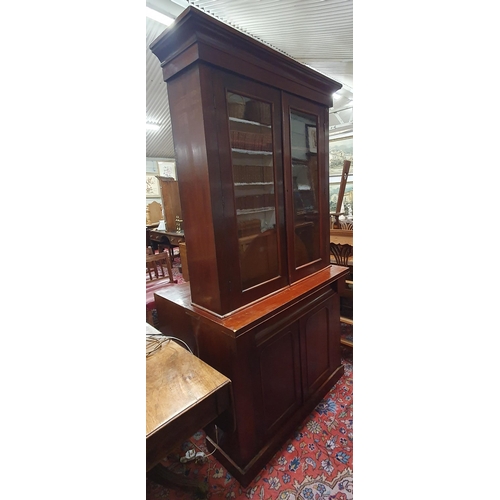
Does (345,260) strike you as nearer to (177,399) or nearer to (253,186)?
(253,186)

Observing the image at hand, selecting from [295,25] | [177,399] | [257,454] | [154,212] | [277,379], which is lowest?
[257,454]

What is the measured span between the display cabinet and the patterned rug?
78 millimetres

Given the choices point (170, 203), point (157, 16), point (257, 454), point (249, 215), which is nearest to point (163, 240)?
point (170, 203)

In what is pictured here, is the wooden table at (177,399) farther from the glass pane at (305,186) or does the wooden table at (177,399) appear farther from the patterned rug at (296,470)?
the glass pane at (305,186)

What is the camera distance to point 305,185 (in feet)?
5.51

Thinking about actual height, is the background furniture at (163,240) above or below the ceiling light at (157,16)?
below

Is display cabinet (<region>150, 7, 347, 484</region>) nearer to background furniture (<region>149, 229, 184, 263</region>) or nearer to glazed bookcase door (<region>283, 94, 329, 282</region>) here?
glazed bookcase door (<region>283, 94, 329, 282</region>)

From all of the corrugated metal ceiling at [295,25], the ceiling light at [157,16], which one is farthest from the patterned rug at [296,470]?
the ceiling light at [157,16]

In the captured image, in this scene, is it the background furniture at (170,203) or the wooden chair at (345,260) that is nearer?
the wooden chair at (345,260)

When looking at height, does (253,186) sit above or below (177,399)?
above

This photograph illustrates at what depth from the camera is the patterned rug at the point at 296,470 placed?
51.1 inches

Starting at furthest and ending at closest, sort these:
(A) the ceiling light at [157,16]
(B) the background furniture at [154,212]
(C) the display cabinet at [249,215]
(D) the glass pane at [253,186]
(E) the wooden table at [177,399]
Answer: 1. (B) the background furniture at [154,212]
2. (A) the ceiling light at [157,16]
3. (D) the glass pane at [253,186]
4. (C) the display cabinet at [249,215]
5. (E) the wooden table at [177,399]
